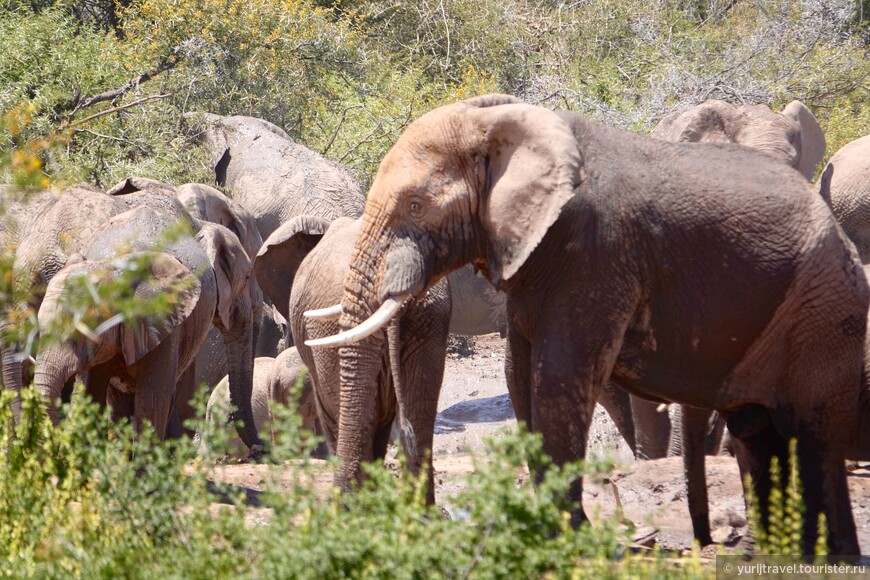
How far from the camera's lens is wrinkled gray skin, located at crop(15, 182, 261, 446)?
7.48m

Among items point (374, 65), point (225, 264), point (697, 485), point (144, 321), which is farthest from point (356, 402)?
point (374, 65)

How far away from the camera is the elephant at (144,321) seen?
6863 mm

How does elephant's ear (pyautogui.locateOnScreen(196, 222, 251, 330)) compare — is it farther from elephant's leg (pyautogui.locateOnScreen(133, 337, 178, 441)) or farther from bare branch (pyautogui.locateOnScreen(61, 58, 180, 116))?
bare branch (pyautogui.locateOnScreen(61, 58, 180, 116))

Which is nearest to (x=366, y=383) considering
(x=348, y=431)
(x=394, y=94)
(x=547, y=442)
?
(x=348, y=431)

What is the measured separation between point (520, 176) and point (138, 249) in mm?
2827

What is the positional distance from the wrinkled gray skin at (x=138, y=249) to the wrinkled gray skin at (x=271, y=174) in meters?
2.65

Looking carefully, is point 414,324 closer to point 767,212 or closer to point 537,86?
point 767,212

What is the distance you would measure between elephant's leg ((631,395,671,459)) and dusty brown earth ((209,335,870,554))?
7.5 inches

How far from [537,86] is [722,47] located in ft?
8.16

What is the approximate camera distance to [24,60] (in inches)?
485

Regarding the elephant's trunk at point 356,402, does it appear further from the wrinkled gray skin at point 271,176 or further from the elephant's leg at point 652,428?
the wrinkled gray skin at point 271,176

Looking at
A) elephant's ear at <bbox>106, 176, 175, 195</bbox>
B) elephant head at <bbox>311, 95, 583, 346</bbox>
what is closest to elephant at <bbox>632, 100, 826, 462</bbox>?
elephant's ear at <bbox>106, 176, 175, 195</bbox>

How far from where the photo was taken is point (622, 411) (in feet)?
29.9

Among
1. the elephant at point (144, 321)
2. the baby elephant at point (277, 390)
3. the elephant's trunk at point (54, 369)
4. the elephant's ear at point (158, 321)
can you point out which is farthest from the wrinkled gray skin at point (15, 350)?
the baby elephant at point (277, 390)
